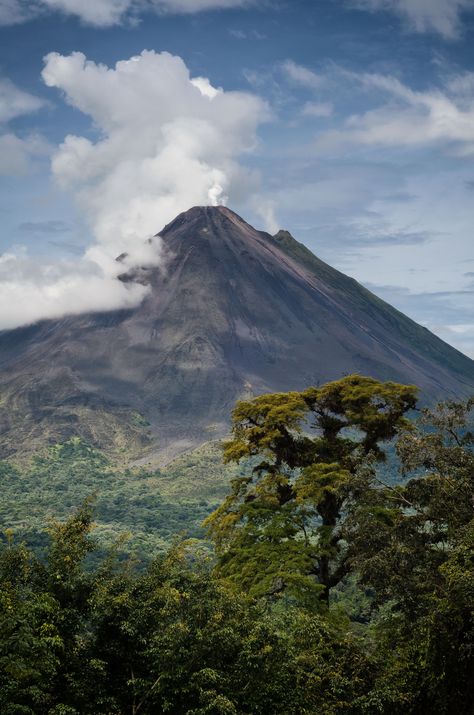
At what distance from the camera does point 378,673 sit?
16094 millimetres

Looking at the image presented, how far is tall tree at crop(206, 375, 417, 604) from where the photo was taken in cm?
2403

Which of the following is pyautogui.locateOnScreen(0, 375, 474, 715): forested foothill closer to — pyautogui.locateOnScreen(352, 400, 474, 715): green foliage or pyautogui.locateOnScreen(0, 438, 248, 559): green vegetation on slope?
pyautogui.locateOnScreen(352, 400, 474, 715): green foliage

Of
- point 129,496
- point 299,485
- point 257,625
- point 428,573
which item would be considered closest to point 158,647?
point 257,625

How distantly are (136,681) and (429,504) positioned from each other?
994 cm

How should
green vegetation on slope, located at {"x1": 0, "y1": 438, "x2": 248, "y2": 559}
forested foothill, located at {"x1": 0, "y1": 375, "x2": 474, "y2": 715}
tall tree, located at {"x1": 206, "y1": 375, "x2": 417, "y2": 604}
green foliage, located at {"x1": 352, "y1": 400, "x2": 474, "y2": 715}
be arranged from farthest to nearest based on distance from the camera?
green vegetation on slope, located at {"x1": 0, "y1": 438, "x2": 248, "y2": 559} < tall tree, located at {"x1": 206, "y1": 375, "x2": 417, "y2": 604} < green foliage, located at {"x1": 352, "y1": 400, "x2": 474, "y2": 715} < forested foothill, located at {"x1": 0, "y1": 375, "x2": 474, "y2": 715}

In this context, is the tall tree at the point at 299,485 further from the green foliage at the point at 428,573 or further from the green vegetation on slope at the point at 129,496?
the green vegetation on slope at the point at 129,496

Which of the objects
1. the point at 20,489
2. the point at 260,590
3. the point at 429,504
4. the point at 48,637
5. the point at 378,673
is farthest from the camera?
the point at 20,489

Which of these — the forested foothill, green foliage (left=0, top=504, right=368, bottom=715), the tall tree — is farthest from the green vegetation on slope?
green foliage (left=0, top=504, right=368, bottom=715)

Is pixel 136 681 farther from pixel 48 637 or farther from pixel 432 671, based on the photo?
pixel 432 671

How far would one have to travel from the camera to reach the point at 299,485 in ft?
85.7

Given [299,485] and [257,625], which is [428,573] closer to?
[257,625]

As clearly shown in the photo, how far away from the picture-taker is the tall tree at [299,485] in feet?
78.8

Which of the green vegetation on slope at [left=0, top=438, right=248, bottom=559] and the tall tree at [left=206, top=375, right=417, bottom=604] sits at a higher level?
the tall tree at [left=206, top=375, right=417, bottom=604]

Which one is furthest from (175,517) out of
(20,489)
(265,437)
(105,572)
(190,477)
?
(105,572)
